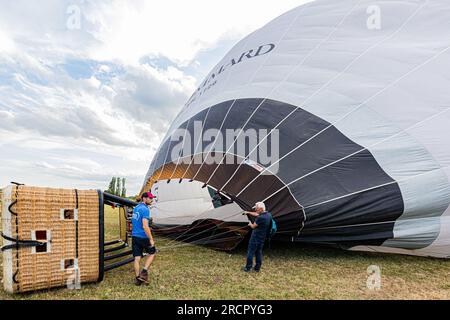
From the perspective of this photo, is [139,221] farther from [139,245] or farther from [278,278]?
[278,278]

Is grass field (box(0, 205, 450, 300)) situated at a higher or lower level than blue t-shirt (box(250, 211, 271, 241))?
lower

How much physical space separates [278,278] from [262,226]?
623mm

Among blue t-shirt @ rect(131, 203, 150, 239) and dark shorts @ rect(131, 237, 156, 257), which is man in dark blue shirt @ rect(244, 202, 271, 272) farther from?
blue t-shirt @ rect(131, 203, 150, 239)

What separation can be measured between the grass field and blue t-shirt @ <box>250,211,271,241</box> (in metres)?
0.42

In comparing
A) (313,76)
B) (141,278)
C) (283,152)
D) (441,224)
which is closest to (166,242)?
(141,278)

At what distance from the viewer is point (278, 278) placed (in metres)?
3.64

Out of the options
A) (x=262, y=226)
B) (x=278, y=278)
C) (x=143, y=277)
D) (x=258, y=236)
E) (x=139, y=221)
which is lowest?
(x=278, y=278)

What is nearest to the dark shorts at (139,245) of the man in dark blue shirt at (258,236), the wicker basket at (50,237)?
the wicker basket at (50,237)

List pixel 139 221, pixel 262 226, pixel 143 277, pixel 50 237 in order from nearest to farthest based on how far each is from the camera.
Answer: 1. pixel 50 237
2. pixel 143 277
3. pixel 139 221
4. pixel 262 226

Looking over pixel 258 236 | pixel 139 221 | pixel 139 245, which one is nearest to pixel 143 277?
pixel 139 245

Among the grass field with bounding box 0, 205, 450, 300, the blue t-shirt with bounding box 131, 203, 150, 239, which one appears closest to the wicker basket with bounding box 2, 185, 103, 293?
the grass field with bounding box 0, 205, 450, 300

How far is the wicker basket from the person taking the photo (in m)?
2.90
